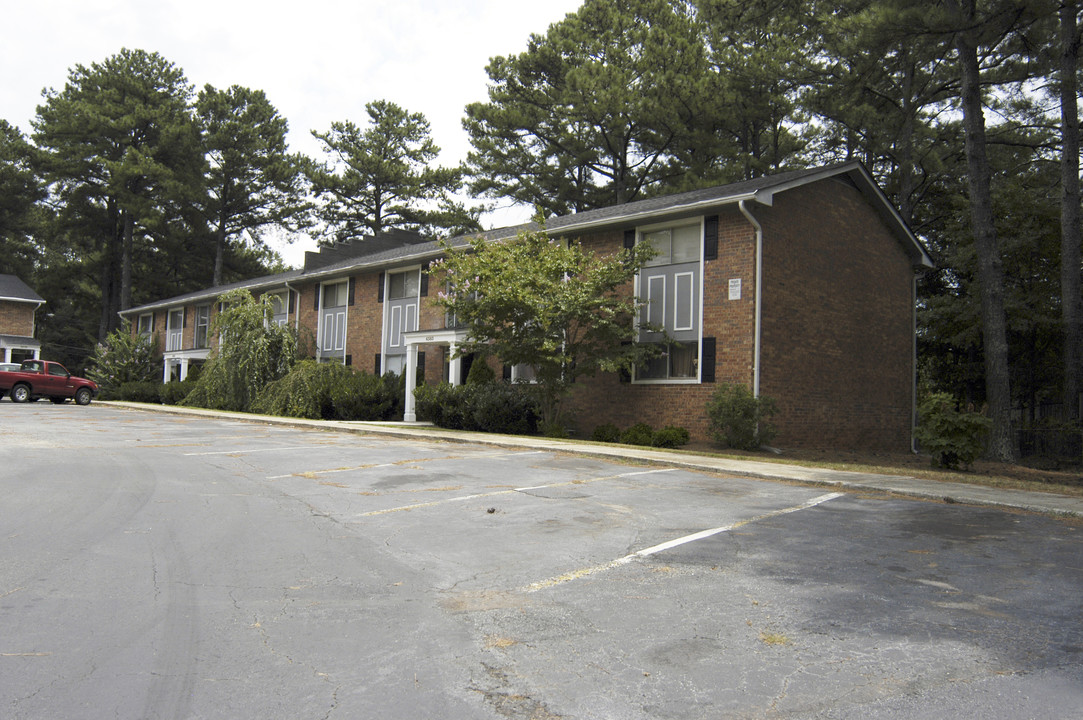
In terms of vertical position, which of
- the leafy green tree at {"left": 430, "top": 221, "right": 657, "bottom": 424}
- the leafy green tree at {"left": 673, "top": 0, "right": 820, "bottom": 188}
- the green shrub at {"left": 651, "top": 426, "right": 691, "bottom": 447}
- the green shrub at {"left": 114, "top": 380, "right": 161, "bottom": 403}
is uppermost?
the leafy green tree at {"left": 673, "top": 0, "right": 820, "bottom": 188}

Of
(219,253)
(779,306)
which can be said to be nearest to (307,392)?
(779,306)

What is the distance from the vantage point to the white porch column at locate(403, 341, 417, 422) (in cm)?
2723

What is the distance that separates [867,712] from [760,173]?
112 ft

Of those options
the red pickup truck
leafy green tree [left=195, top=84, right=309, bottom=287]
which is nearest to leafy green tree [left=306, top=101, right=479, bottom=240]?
leafy green tree [left=195, top=84, right=309, bottom=287]

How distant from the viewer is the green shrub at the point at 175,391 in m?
35.9

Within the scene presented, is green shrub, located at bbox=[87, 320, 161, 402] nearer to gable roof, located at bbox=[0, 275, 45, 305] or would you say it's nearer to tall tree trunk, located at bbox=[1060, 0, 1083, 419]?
gable roof, located at bbox=[0, 275, 45, 305]

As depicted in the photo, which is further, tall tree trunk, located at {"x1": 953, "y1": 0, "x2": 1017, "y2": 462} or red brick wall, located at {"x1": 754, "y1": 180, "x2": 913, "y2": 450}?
tall tree trunk, located at {"x1": 953, "y1": 0, "x2": 1017, "y2": 462}

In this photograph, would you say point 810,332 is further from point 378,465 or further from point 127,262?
point 127,262

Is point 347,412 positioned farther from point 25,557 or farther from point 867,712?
point 867,712

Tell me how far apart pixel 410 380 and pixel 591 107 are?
16577 mm

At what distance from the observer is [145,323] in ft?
161

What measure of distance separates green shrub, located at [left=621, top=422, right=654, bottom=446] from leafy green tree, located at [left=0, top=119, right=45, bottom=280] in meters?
49.4

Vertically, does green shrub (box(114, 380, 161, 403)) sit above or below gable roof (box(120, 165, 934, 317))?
below

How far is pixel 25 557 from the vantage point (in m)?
6.27
